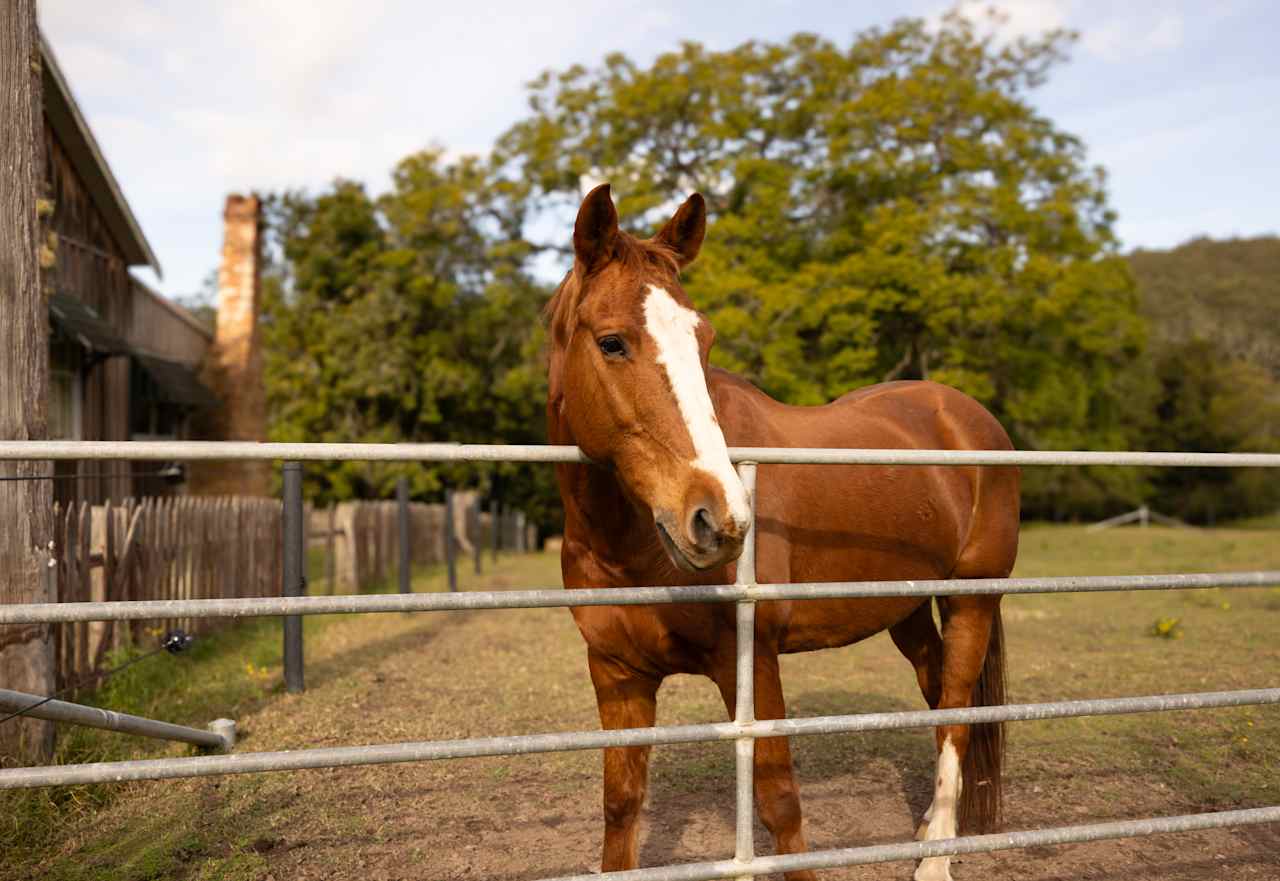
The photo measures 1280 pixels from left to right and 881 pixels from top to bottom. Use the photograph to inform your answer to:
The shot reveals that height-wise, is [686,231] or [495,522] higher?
[686,231]

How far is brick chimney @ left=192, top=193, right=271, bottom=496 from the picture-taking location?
19797 mm

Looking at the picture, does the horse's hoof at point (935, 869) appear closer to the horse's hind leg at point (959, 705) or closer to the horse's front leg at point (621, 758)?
the horse's hind leg at point (959, 705)

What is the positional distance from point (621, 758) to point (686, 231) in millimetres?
1595

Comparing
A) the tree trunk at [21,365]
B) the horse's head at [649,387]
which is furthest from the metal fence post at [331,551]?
the horse's head at [649,387]

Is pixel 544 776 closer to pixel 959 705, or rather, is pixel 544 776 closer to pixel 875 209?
pixel 959 705

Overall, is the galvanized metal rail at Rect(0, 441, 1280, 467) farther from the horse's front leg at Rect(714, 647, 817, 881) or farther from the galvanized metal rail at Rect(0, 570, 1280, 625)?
the horse's front leg at Rect(714, 647, 817, 881)

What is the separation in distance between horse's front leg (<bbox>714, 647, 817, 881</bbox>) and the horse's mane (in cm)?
105

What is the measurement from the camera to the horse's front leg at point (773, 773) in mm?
2590

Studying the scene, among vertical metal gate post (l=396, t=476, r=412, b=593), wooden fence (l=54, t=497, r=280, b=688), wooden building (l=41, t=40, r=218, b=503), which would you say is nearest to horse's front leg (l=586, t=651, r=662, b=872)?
wooden fence (l=54, t=497, r=280, b=688)

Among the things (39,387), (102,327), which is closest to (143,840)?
(39,387)

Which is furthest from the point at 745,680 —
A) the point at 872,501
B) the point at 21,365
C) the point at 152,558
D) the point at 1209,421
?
the point at 1209,421

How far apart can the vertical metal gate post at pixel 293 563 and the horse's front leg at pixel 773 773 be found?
397 centimetres

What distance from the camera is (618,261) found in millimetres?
2473

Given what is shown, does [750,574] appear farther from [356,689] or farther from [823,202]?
[823,202]
